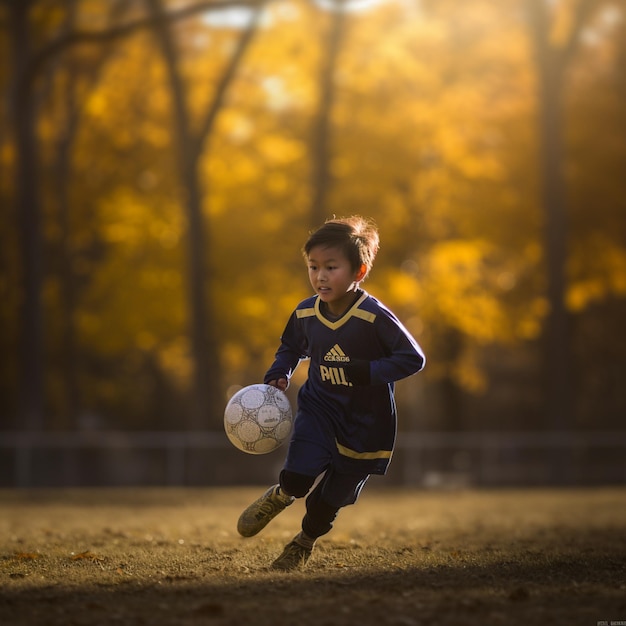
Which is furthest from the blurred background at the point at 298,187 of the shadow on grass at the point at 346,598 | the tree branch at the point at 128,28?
the shadow on grass at the point at 346,598

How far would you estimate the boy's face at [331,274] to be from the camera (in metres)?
7.81

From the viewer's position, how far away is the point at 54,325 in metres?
34.1

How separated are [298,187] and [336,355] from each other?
22.6 m

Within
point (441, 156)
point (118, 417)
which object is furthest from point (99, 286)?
point (118, 417)

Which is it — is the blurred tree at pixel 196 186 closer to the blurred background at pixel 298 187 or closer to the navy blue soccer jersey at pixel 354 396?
the blurred background at pixel 298 187

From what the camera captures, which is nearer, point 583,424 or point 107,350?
point 107,350

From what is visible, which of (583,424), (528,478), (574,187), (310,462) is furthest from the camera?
(583,424)

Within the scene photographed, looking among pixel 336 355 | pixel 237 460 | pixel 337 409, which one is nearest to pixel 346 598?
pixel 337 409

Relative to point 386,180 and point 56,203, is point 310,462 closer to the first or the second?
point 386,180

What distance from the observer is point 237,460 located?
25688 millimetres

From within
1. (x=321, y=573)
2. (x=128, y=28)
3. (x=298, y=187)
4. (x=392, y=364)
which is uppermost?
(x=128, y=28)

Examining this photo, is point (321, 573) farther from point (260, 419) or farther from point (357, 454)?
point (260, 419)

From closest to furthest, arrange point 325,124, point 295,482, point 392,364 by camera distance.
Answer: point 392,364, point 295,482, point 325,124

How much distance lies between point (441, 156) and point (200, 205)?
650cm
